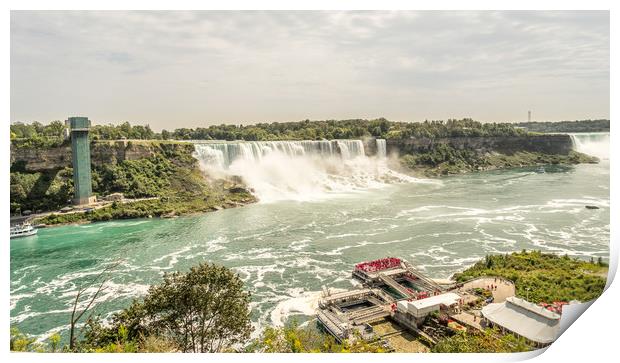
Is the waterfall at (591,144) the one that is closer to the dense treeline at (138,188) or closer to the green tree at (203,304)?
the dense treeline at (138,188)

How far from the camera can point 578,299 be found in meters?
6.07

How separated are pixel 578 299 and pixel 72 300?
7863 millimetres

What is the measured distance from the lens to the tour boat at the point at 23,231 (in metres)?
11.1

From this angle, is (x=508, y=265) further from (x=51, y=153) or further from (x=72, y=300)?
(x=51, y=153)

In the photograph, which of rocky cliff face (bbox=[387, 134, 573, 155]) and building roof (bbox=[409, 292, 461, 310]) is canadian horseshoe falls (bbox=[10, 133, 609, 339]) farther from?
rocky cliff face (bbox=[387, 134, 573, 155])

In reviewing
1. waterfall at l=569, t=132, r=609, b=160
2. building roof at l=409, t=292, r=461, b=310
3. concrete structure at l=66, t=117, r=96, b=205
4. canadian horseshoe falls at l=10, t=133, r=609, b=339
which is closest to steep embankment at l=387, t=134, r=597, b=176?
waterfall at l=569, t=132, r=609, b=160

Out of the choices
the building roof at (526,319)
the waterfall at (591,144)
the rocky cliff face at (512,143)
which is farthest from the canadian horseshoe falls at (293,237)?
the waterfall at (591,144)

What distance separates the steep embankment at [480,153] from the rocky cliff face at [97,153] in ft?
43.4

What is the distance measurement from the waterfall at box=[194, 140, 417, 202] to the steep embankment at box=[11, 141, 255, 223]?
85 cm

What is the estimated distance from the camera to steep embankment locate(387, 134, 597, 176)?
84.1 feet

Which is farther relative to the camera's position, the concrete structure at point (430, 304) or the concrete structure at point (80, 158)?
the concrete structure at point (80, 158)

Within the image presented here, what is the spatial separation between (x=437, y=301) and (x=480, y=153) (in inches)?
969

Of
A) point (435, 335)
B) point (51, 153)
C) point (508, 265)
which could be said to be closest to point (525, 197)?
point (508, 265)

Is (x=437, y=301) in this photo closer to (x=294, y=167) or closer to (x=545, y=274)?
(x=545, y=274)
